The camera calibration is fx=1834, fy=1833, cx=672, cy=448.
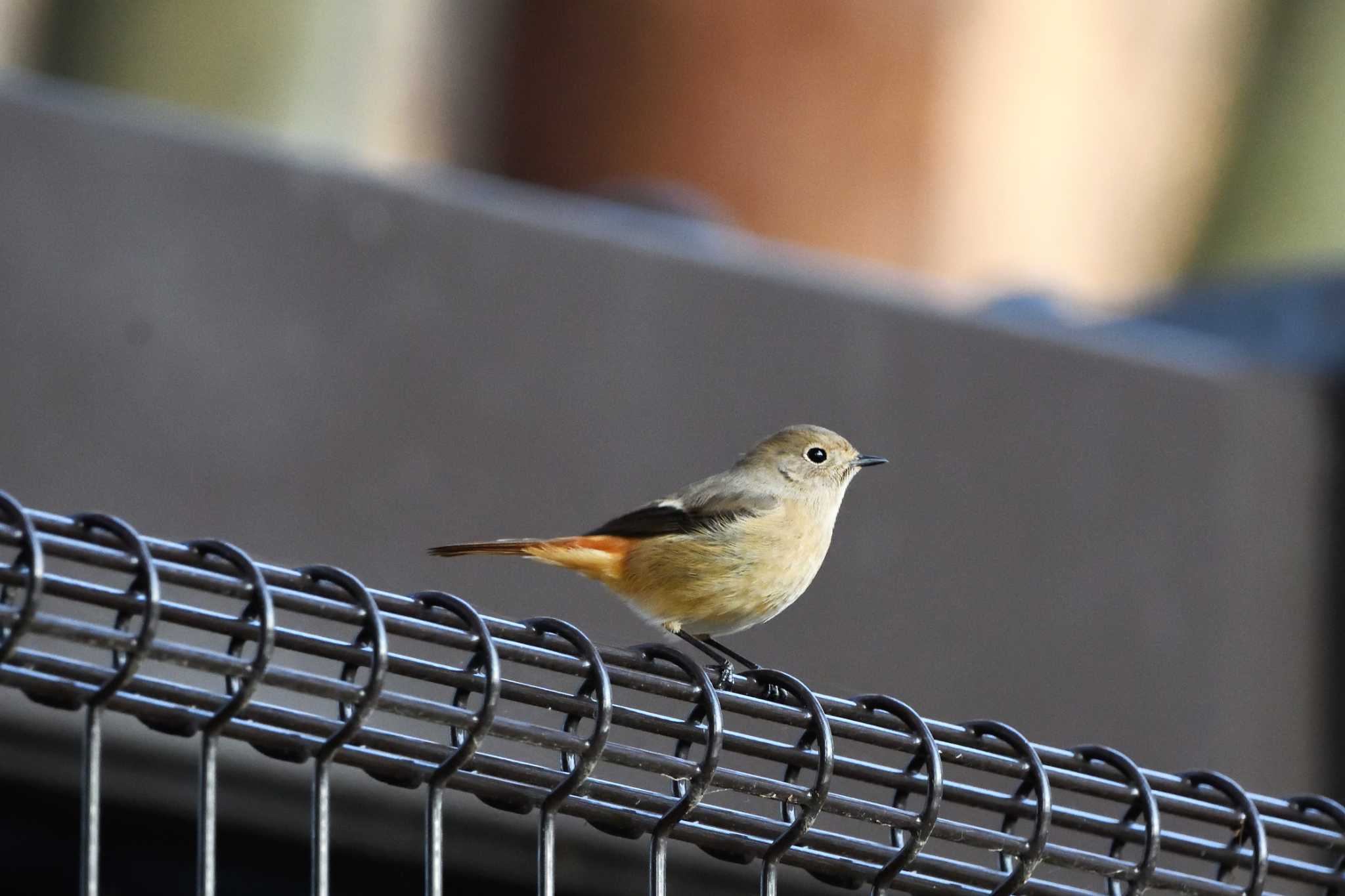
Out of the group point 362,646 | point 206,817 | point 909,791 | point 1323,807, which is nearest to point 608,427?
point 1323,807

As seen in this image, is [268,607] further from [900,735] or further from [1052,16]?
[1052,16]

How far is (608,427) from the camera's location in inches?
228

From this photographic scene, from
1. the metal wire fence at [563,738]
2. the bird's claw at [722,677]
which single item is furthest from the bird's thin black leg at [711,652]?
the metal wire fence at [563,738]

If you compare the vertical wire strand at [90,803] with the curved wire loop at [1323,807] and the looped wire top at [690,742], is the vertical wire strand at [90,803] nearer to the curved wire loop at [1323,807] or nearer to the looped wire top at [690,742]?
the looped wire top at [690,742]

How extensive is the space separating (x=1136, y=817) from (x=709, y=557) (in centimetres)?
156

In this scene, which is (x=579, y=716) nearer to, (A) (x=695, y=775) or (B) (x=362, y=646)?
(A) (x=695, y=775)

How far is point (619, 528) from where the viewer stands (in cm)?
382

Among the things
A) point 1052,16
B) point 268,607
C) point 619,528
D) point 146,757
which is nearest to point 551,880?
point 268,607

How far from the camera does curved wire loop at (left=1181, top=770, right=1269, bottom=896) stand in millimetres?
2307

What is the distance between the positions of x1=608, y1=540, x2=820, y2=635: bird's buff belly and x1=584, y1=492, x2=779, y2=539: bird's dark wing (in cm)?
5

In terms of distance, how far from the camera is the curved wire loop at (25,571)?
1.63 metres

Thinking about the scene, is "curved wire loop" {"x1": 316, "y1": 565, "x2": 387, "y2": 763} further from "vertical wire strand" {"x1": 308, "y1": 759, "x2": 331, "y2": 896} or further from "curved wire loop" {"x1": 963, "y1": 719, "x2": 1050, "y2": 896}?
"curved wire loop" {"x1": 963, "y1": 719, "x2": 1050, "y2": 896}

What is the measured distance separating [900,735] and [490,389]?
12.0 feet

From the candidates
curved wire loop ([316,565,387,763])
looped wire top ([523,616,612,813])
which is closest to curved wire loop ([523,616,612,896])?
looped wire top ([523,616,612,813])
